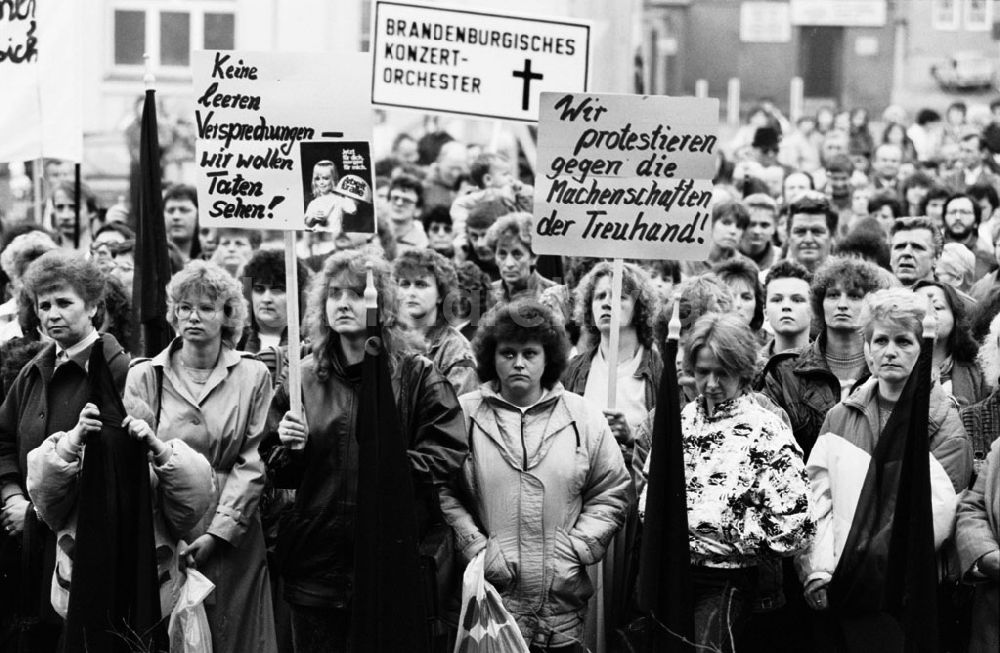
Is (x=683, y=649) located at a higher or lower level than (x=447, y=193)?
lower

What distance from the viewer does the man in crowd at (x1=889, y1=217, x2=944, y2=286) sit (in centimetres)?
982

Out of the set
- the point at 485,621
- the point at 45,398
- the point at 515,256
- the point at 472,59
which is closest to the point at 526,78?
the point at 472,59

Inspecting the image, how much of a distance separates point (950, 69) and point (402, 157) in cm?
2339

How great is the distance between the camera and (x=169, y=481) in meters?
6.99

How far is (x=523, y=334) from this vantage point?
23.7 ft

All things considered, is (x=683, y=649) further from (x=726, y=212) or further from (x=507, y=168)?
(x=507, y=168)

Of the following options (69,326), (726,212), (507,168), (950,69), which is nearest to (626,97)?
(69,326)

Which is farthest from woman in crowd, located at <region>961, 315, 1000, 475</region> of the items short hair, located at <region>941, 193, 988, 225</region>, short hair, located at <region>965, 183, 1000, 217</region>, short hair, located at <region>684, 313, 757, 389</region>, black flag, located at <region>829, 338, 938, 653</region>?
short hair, located at <region>965, 183, 1000, 217</region>

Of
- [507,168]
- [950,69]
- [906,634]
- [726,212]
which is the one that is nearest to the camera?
[906,634]

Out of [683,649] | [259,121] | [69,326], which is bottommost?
[683,649]

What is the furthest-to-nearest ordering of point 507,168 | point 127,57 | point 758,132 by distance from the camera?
point 127,57 < point 758,132 < point 507,168

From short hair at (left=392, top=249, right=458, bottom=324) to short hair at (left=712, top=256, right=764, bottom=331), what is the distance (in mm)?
1403

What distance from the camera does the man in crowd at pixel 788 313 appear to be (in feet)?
28.9

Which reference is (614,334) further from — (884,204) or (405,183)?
(884,204)
